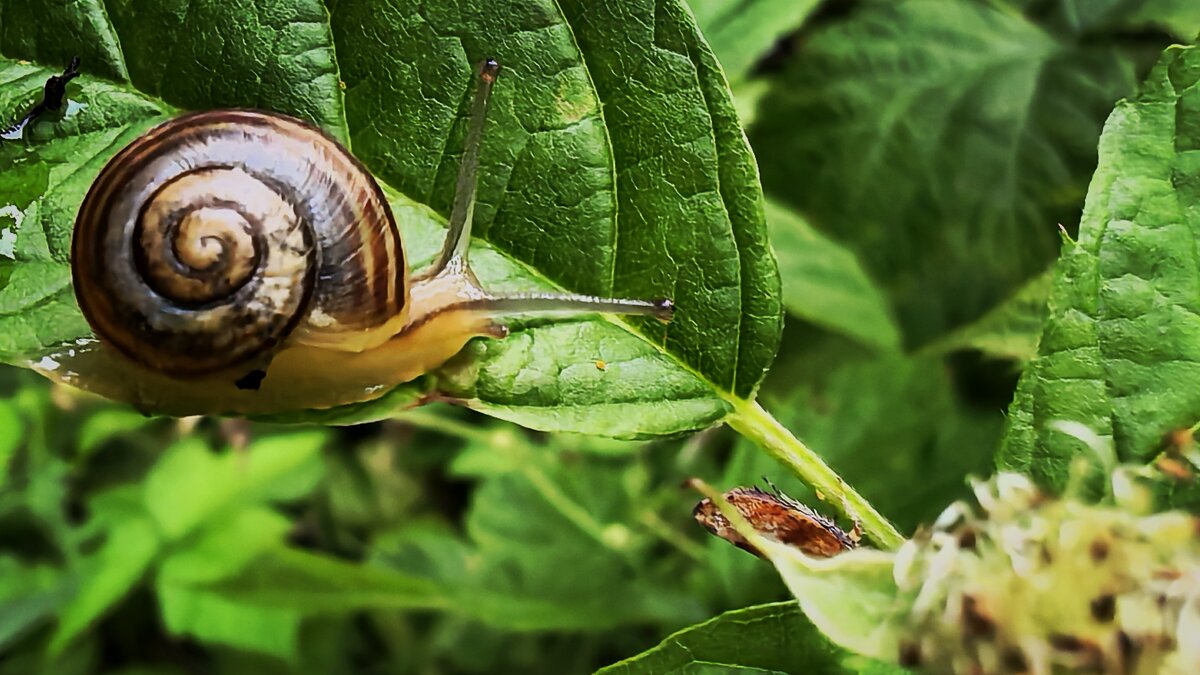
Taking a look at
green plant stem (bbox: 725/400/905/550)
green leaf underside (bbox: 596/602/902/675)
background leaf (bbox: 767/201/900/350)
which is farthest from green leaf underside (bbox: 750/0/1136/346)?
green leaf underside (bbox: 596/602/902/675)

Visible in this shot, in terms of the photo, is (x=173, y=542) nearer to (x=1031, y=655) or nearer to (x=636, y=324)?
(x=636, y=324)

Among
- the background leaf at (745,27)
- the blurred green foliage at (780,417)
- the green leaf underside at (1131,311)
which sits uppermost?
the background leaf at (745,27)

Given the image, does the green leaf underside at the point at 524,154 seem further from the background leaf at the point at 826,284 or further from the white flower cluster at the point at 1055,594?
the background leaf at the point at 826,284

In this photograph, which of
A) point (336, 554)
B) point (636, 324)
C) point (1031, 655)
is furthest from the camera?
point (336, 554)

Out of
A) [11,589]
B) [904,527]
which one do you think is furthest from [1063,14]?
[11,589]

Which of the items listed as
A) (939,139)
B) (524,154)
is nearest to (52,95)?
(524,154)

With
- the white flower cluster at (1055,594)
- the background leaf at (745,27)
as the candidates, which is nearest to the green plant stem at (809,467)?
the white flower cluster at (1055,594)
